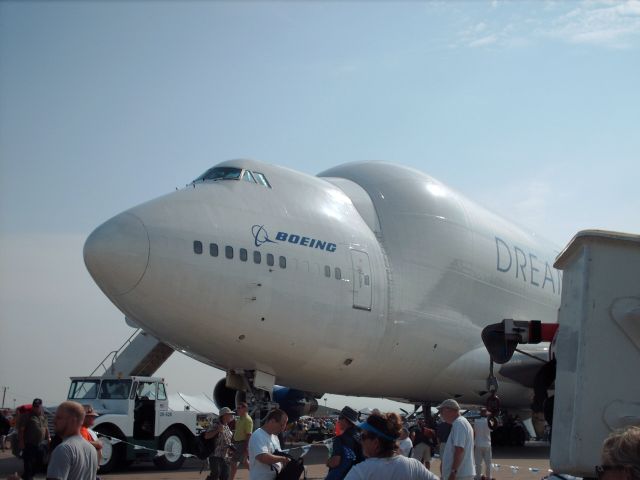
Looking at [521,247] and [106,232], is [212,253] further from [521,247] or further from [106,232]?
[521,247]

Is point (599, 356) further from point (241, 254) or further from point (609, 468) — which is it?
point (241, 254)

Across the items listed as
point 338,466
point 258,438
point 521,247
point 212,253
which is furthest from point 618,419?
point 521,247

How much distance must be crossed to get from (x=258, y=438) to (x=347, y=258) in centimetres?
942

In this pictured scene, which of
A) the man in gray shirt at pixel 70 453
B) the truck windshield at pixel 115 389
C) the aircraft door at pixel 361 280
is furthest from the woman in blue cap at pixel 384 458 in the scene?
the truck windshield at pixel 115 389

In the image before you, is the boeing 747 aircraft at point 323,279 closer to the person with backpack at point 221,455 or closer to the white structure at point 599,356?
the person with backpack at point 221,455

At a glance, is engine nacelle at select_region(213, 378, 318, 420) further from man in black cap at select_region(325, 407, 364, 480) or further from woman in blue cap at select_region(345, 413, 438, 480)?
woman in blue cap at select_region(345, 413, 438, 480)

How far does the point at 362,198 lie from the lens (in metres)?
18.5

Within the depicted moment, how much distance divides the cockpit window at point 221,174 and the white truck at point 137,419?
4.13 meters

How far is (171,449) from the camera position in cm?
1545

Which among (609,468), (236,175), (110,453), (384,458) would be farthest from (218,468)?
(609,468)

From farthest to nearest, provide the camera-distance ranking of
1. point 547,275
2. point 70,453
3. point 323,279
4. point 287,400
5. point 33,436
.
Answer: point 547,275
point 287,400
point 323,279
point 33,436
point 70,453

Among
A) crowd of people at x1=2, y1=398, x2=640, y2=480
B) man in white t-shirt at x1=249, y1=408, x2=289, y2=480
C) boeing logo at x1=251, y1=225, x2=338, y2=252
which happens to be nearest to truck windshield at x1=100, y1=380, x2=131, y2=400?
crowd of people at x1=2, y1=398, x2=640, y2=480

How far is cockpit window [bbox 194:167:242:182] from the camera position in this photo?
16.3 meters

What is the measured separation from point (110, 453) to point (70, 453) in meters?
9.91
